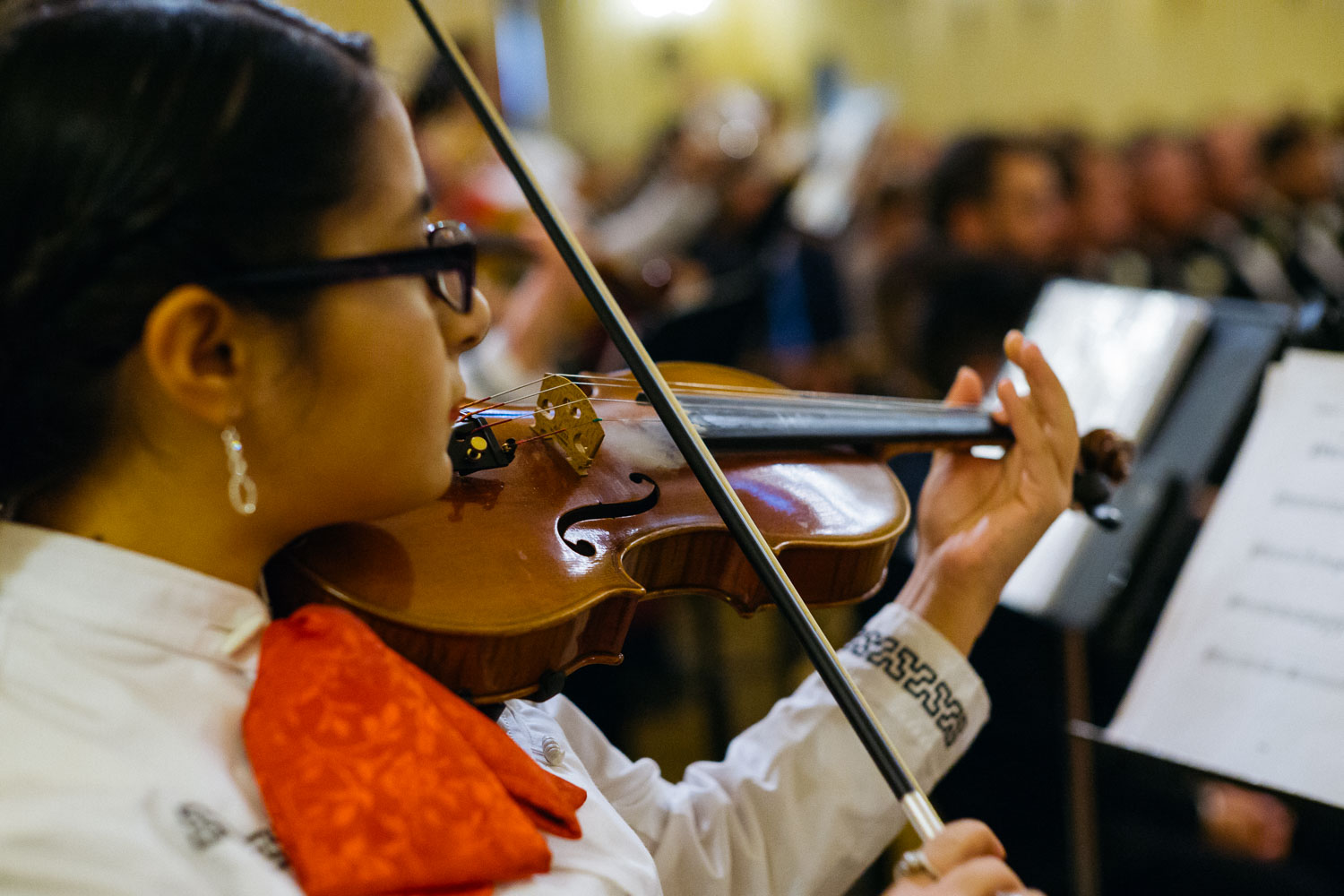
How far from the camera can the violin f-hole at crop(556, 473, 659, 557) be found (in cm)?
73

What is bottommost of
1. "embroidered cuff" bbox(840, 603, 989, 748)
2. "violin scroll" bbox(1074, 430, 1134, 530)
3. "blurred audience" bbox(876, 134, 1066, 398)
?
"blurred audience" bbox(876, 134, 1066, 398)

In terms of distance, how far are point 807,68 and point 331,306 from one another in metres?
7.43

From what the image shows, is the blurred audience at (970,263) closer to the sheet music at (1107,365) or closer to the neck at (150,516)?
the sheet music at (1107,365)

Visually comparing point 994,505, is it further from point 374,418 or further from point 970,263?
point 970,263

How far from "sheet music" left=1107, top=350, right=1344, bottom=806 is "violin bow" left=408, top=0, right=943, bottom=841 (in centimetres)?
37

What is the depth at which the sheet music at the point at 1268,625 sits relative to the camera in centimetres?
87

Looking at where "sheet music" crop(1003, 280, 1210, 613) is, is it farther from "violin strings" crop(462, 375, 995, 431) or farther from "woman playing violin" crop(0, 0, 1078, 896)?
"woman playing violin" crop(0, 0, 1078, 896)

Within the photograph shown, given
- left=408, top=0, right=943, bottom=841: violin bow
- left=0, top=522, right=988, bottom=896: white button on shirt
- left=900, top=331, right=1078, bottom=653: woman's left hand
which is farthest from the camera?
left=900, top=331, right=1078, bottom=653: woman's left hand

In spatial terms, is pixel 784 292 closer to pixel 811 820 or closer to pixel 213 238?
pixel 811 820

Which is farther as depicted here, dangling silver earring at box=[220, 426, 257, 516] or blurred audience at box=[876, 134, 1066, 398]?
blurred audience at box=[876, 134, 1066, 398]

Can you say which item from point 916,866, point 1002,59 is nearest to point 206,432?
point 916,866

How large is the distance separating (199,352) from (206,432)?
0.05 meters

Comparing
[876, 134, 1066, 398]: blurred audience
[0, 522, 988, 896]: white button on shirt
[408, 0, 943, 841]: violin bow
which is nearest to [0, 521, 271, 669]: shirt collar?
[0, 522, 988, 896]: white button on shirt

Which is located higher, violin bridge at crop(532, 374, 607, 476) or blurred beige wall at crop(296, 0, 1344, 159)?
violin bridge at crop(532, 374, 607, 476)
